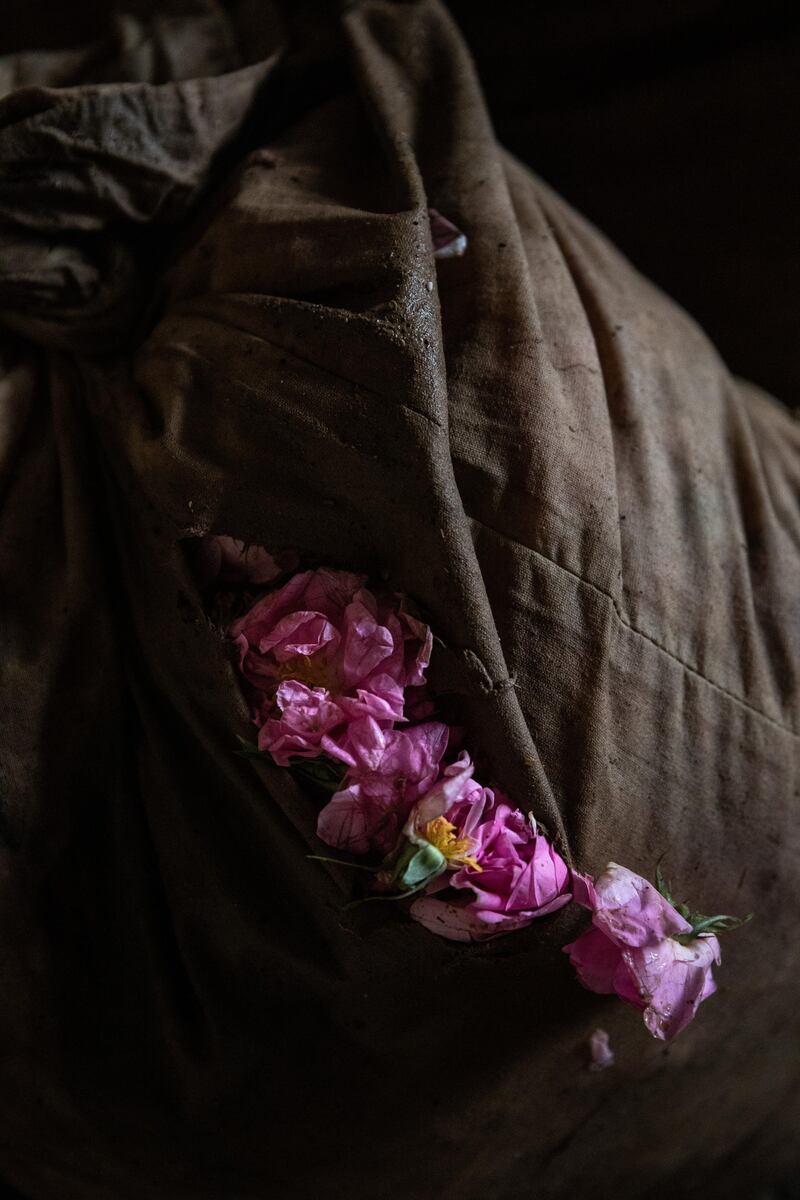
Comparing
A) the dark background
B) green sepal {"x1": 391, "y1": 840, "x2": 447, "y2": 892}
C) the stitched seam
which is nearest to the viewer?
green sepal {"x1": 391, "y1": 840, "x2": 447, "y2": 892}

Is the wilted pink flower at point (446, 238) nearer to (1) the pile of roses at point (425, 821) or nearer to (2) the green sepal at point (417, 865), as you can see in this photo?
(1) the pile of roses at point (425, 821)

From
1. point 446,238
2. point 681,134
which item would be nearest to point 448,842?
point 446,238

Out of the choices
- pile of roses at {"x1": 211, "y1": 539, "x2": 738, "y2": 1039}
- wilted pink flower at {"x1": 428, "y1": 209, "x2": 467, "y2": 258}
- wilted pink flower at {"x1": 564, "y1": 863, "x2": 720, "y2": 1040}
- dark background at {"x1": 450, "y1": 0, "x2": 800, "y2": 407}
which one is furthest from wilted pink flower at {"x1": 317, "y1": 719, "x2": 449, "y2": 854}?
dark background at {"x1": 450, "y1": 0, "x2": 800, "y2": 407}

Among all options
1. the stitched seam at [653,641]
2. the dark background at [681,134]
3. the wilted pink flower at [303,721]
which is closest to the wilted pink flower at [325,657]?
the wilted pink flower at [303,721]

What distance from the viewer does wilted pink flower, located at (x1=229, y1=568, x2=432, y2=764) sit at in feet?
2.13

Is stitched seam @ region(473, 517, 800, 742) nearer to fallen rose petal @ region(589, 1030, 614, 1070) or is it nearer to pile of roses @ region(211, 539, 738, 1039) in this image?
pile of roses @ region(211, 539, 738, 1039)

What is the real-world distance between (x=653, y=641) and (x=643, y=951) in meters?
0.23

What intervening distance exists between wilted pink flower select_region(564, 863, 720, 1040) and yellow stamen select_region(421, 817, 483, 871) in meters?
0.08

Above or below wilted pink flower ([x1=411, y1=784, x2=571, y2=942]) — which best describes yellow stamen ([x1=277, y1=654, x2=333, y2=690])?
above

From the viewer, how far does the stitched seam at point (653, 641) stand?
2.37 ft

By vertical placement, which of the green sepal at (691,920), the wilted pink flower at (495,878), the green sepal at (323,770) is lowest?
the green sepal at (691,920)

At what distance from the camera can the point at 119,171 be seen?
0.82m

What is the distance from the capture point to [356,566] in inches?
28.2

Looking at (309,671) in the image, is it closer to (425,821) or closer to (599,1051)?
(425,821)
